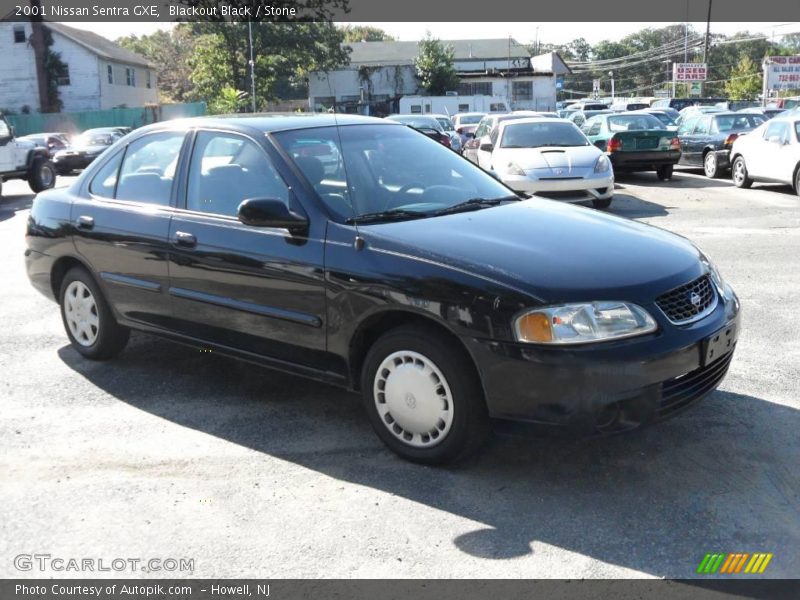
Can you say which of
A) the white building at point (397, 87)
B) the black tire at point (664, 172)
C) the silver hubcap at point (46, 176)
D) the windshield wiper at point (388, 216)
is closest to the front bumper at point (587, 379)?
the windshield wiper at point (388, 216)

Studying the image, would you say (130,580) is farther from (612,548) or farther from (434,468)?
(612,548)

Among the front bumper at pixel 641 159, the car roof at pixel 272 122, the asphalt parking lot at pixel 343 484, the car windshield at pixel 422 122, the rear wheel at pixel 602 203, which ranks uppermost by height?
the car roof at pixel 272 122

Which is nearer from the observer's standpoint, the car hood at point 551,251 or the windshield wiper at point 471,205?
the car hood at point 551,251

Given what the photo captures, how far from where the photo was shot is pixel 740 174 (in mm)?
17422

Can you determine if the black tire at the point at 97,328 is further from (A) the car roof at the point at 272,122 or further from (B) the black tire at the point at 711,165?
(B) the black tire at the point at 711,165

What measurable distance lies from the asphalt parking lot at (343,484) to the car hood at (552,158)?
7501 millimetres

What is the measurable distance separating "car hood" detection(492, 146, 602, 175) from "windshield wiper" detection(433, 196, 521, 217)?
8266mm

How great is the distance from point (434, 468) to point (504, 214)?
146 centimetres

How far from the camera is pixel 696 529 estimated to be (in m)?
3.68

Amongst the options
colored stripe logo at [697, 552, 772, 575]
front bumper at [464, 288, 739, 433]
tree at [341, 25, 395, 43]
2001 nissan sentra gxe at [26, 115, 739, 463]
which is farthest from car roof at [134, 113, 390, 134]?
tree at [341, 25, 395, 43]

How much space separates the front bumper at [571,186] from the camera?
13156 mm

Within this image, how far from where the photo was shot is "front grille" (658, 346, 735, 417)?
13.1 feet

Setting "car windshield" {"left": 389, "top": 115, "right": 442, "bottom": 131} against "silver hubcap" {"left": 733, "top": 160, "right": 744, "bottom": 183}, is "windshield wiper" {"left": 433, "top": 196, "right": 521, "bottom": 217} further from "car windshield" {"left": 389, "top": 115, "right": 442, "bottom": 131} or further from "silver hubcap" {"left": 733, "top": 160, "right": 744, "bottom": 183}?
"car windshield" {"left": 389, "top": 115, "right": 442, "bottom": 131}

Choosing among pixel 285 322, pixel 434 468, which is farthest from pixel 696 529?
pixel 285 322
